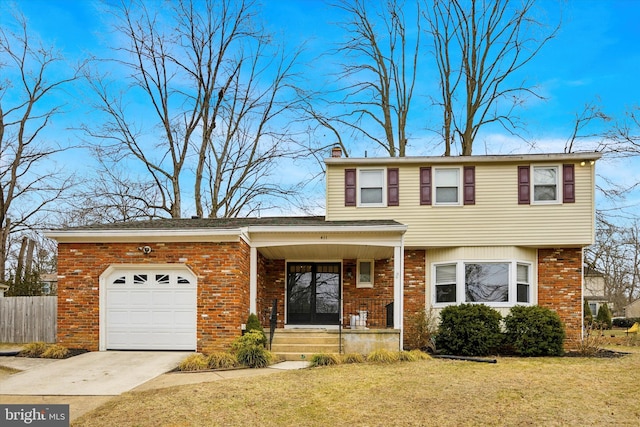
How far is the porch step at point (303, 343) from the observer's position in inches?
525

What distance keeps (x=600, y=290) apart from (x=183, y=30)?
3524 cm

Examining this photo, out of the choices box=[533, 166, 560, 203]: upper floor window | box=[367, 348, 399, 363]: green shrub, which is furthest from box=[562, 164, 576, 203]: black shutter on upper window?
box=[367, 348, 399, 363]: green shrub

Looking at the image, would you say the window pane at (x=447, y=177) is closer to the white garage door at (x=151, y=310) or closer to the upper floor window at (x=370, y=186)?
the upper floor window at (x=370, y=186)

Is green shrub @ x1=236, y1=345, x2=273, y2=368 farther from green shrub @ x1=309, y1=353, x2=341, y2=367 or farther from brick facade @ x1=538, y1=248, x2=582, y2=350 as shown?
brick facade @ x1=538, y1=248, x2=582, y2=350

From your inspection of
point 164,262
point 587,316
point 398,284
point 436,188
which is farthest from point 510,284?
point 587,316

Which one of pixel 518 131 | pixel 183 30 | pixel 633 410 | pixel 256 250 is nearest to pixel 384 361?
pixel 256 250

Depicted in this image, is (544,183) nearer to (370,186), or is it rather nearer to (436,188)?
(436,188)

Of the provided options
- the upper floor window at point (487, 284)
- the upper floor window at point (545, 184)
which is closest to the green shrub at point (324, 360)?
the upper floor window at point (487, 284)

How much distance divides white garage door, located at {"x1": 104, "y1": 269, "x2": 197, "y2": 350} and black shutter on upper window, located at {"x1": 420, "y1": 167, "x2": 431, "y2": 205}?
23.4 ft


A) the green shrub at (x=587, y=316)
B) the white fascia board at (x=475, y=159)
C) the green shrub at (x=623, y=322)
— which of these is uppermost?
the white fascia board at (x=475, y=159)

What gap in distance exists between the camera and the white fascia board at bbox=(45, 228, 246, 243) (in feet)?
43.3

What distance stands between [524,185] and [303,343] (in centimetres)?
794

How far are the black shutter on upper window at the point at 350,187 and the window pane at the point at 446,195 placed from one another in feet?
8.10

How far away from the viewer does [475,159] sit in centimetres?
1650
